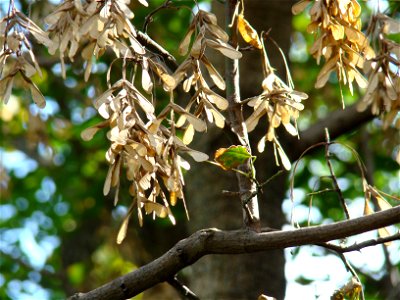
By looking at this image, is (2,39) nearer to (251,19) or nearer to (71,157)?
(251,19)

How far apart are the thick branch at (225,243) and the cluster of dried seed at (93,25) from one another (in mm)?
419

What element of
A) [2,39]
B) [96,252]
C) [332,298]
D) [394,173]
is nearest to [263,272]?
[332,298]

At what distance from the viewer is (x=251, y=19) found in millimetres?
2758

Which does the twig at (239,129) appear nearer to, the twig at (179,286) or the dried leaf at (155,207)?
the dried leaf at (155,207)

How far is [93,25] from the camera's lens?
4.67 ft

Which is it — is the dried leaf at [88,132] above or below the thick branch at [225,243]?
above

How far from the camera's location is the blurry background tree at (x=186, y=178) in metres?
2.63

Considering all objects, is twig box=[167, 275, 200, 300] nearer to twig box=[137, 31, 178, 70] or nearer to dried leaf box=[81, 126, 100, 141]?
dried leaf box=[81, 126, 100, 141]

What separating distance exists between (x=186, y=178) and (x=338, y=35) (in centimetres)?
141

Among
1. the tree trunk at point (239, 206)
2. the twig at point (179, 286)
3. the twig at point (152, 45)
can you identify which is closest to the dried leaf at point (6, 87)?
the twig at point (152, 45)

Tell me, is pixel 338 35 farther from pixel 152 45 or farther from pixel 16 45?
pixel 16 45

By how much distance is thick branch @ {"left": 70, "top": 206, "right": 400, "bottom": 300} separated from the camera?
128 centimetres

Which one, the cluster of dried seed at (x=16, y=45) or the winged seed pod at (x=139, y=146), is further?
the cluster of dried seed at (x=16, y=45)

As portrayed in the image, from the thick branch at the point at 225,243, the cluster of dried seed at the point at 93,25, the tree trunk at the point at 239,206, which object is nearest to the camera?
the thick branch at the point at 225,243
